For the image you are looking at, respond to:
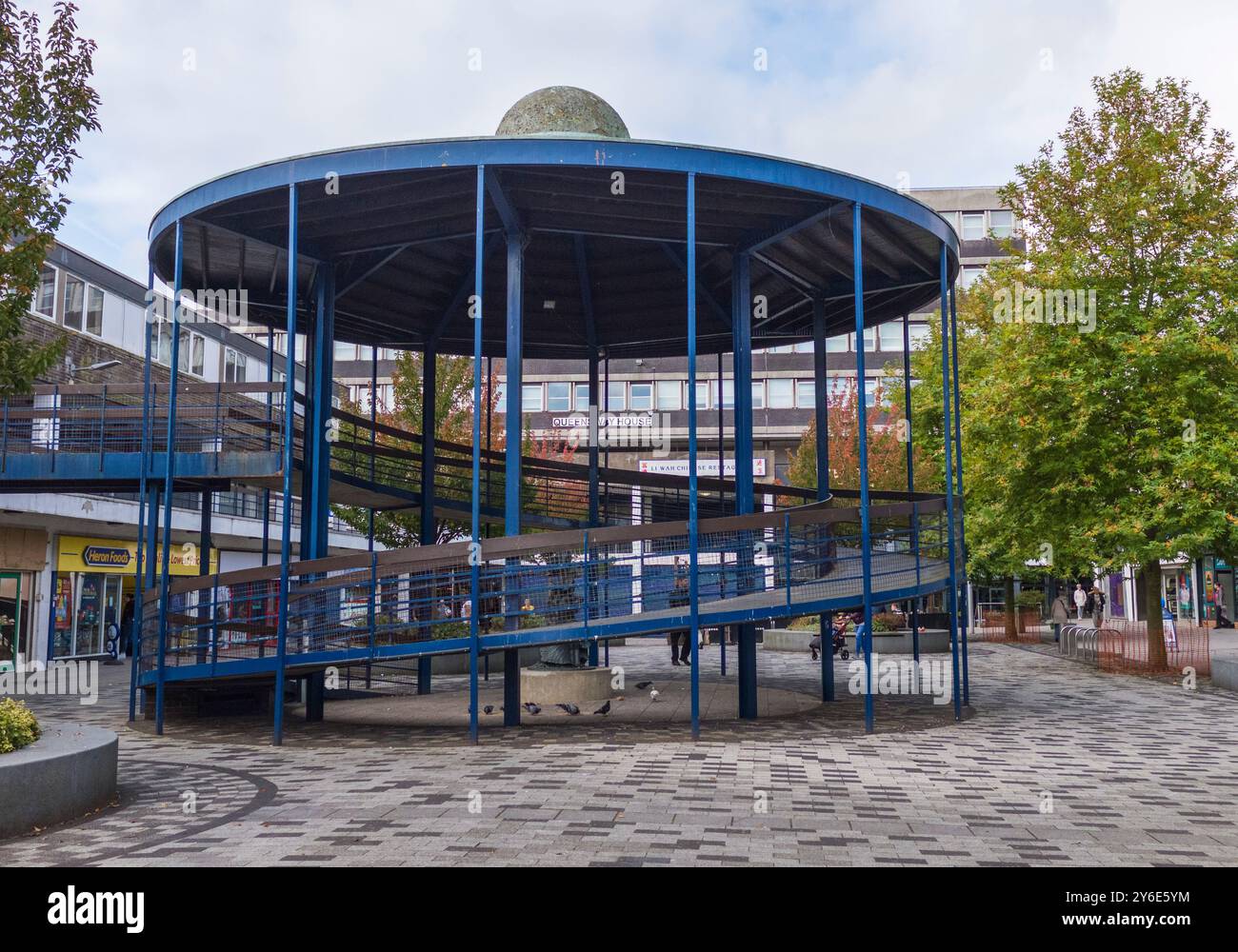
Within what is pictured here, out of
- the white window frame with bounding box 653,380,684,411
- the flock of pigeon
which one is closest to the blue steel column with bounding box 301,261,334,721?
the flock of pigeon

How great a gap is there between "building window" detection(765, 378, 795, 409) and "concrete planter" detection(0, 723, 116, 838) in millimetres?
43588

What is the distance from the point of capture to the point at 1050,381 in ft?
72.1

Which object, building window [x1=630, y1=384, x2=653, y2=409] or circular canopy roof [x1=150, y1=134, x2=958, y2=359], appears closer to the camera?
circular canopy roof [x1=150, y1=134, x2=958, y2=359]

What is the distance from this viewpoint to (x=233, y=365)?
36844mm

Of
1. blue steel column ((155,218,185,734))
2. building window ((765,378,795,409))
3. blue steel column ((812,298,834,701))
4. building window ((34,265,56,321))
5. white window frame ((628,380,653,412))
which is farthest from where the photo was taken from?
white window frame ((628,380,653,412))

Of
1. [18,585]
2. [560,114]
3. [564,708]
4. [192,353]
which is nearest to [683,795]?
[564,708]

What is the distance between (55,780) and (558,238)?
11553mm

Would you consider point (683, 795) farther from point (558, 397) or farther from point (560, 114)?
point (558, 397)

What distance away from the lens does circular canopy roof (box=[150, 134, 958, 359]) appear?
510 inches

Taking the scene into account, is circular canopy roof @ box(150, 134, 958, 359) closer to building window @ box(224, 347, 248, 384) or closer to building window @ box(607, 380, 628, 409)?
building window @ box(224, 347, 248, 384)

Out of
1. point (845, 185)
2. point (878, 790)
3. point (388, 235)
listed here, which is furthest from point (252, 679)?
point (845, 185)

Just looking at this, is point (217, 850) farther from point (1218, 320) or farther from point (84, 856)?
point (1218, 320)

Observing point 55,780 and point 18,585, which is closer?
point 55,780

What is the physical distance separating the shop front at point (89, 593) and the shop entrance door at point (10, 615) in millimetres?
1171
